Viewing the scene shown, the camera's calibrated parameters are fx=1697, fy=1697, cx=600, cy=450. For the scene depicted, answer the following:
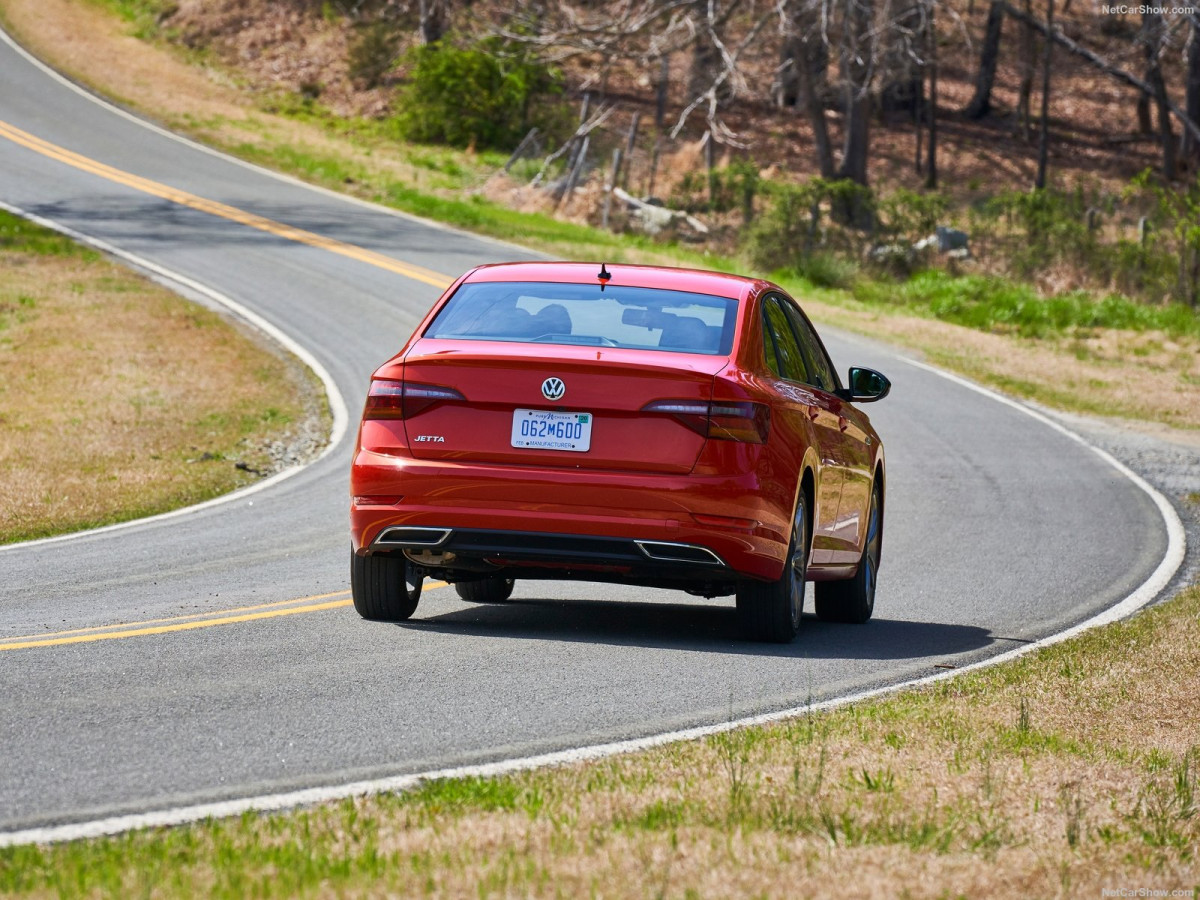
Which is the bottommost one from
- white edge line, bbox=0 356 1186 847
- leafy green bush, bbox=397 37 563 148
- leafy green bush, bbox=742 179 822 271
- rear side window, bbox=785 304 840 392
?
leafy green bush, bbox=742 179 822 271

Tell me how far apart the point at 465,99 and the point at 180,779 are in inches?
1619

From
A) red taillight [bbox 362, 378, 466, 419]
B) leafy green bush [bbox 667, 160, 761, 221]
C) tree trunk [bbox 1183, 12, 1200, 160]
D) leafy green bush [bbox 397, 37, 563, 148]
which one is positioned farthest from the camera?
tree trunk [bbox 1183, 12, 1200, 160]

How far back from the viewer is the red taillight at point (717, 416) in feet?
24.1

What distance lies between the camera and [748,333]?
311 inches

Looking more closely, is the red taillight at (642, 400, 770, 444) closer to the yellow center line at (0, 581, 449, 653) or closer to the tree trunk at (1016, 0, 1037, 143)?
the yellow center line at (0, 581, 449, 653)

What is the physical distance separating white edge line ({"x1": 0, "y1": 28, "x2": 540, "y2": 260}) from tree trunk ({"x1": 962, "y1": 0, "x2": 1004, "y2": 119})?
1072 inches

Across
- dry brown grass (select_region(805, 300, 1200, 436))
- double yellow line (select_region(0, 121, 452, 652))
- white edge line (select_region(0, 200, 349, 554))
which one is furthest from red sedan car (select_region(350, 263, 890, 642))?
dry brown grass (select_region(805, 300, 1200, 436))

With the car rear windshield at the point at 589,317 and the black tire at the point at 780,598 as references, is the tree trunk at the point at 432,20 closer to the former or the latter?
the car rear windshield at the point at 589,317

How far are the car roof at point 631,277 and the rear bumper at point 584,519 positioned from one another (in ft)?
3.92

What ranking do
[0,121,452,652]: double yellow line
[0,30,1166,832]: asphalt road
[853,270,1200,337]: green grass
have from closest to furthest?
[0,30,1166,832]: asphalt road → [0,121,452,652]: double yellow line → [853,270,1200,337]: green grass

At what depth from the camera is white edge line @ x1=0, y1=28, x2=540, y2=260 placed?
111 feet

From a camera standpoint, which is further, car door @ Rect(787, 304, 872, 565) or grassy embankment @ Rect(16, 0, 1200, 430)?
grassy embankment @ Rect(16, 0, 1200, 430)

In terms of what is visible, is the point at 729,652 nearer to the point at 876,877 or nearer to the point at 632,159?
the point at 876,877

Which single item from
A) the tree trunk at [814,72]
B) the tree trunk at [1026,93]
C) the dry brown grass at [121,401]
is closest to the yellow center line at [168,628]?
the dry brown grass at [121,401]
